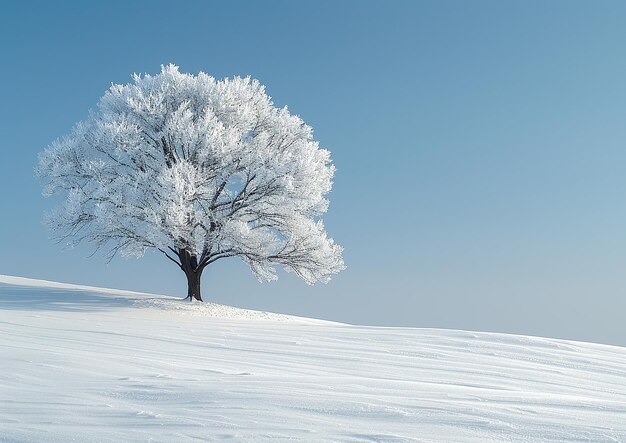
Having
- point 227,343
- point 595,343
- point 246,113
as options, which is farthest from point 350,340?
point 246,113

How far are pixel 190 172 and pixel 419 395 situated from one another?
45.6 feet

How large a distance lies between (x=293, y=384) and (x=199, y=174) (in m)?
13.5

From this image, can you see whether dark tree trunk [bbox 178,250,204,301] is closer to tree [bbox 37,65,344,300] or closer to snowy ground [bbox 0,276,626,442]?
tree [bbox 37,65,344,300]

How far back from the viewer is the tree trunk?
21266 millimetres

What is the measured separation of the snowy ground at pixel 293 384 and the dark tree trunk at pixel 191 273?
21.2ft

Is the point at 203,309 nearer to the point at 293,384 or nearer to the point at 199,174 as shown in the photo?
the point at 199,174

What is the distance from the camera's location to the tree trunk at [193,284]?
21266 millimetres

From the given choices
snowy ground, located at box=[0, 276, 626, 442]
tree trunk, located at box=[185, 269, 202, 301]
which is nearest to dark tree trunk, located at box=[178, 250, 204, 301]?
tree trunk, located at box=[185, 269, 202, 301]

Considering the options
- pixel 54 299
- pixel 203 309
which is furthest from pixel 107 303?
pixel 203 309

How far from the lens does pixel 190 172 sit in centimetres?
1872

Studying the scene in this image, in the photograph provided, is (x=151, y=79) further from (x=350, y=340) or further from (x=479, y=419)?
(x=479, y=419)

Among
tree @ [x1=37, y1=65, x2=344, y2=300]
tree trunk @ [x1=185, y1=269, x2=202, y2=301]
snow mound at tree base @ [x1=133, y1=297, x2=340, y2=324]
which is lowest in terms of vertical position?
snow mound at tree base @ [x1=133, y1=297, x2=340, y2=324]

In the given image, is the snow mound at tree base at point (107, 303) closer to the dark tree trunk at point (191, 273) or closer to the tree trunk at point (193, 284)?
the tree trunk at point (193, 284)

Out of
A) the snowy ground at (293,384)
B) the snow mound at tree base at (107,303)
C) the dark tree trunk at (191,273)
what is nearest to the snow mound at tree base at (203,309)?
the snow mound at tree base at (107,303)
